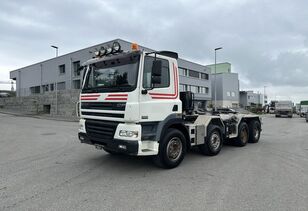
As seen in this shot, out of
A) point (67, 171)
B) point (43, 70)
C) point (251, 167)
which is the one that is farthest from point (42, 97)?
point (251, 167)

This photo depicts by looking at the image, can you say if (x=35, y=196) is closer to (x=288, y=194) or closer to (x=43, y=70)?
(x=288, y=194)

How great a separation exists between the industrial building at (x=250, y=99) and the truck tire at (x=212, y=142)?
6330 cm

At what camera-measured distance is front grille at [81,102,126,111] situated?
5.28 metres

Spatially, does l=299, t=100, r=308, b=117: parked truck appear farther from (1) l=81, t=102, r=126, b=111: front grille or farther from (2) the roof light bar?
(1) l=81, t=102, r=126, b=111: front grille

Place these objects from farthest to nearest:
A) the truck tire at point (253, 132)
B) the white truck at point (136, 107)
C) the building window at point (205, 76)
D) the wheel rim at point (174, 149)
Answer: the building window at point (205, 76), the truck tire at point (253, 132), the wheel rim at point (174, 149), the white truck at point (136, 107)

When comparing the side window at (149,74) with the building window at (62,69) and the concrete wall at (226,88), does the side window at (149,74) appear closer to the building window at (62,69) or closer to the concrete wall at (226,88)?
the building window at (62,69)

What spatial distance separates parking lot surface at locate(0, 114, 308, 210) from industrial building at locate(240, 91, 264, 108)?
64.8m

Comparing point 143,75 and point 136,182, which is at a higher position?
point 143,75

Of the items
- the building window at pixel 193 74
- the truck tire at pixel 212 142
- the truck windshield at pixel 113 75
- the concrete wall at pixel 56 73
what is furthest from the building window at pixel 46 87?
the truck tire at pixel 212 142

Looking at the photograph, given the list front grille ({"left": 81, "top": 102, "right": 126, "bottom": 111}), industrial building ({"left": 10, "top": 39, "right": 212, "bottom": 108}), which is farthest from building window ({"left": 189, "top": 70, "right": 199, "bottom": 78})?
front grille ({"left": 81, "top": 102, "right": 126, "bottom": 111})

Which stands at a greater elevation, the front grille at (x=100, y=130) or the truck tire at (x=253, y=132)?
the front grille at (x=100, y=130)

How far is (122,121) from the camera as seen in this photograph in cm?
529

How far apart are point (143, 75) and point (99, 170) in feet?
8.63

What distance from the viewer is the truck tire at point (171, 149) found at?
5656 mm
